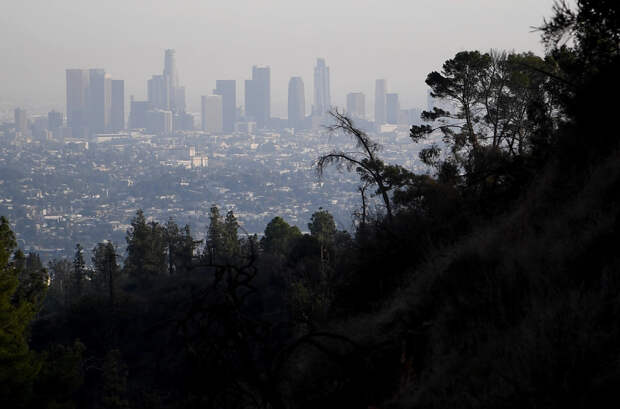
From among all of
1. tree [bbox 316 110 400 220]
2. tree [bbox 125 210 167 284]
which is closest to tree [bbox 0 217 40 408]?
tree [bbox 316 110 400 220]

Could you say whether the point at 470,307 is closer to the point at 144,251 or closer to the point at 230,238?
the point at 230,238

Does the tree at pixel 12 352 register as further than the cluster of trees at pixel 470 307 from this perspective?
Yes

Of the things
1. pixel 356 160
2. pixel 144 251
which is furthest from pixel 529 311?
pixel 144 251

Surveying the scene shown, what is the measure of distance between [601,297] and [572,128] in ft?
14.4

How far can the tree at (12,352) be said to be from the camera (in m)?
15.0

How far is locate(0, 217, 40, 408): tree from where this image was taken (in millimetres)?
15023

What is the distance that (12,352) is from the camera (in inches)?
605

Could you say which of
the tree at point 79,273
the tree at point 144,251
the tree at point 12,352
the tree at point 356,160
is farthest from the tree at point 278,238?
the tree at point 12,352

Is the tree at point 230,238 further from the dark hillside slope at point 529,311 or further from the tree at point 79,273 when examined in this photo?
the dark hillside slope at point 529,311

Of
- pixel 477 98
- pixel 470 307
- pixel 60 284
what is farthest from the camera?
pixel 60 284

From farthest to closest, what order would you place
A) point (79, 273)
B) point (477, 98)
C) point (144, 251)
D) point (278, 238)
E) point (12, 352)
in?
point (79, 273), point (144, 251), point (278, 238), point (477, 98), point (12, 352)

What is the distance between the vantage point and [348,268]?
9664 mm

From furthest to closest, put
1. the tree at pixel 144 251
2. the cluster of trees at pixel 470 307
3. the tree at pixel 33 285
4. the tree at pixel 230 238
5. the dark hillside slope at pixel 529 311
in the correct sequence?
the tree at pixel 144 251 → the tree at pixel 230 238 → the tree at pixel 33 285 → the dark hillside slope at pixel 529 311 → the cluster of trees at pixel 470 307

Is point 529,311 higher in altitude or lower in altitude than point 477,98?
lower
